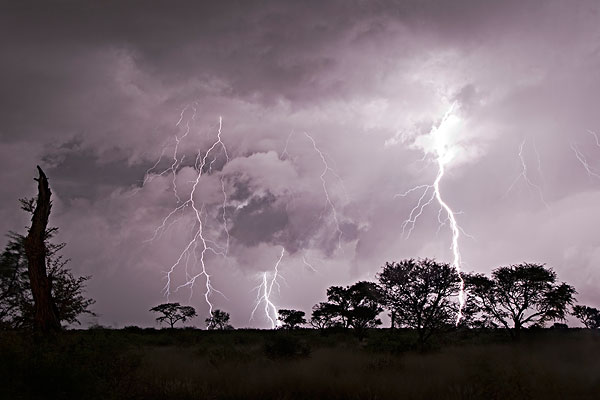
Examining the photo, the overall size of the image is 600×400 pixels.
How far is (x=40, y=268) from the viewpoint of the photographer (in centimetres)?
1063

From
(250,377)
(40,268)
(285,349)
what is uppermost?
(40,268)

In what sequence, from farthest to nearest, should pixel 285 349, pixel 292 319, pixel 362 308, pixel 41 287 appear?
1. pixel 292 319
2. pixel 362 308
3. pixel 285 349
4. pixel 41 287

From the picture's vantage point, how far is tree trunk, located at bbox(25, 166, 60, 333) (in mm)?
10172

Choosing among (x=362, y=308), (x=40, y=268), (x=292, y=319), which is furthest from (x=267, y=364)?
(x=292, y=319)

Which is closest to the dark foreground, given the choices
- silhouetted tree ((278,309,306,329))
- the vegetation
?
the vegetation

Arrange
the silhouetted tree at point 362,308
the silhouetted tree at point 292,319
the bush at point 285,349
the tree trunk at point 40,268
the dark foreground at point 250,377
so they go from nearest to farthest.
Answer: the dark foreground at point 250,377, the tree trunk at point 40,268, the bush at point 285,349, the silhouetted tree at point 362,308, the silhouetted tree at point 292,319

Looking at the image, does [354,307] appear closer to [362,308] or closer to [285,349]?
[362,308]

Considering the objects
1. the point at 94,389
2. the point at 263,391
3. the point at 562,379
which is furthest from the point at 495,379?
the point at 94,389

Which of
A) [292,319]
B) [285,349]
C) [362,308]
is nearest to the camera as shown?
[285,349]

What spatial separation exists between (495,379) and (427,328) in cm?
1113

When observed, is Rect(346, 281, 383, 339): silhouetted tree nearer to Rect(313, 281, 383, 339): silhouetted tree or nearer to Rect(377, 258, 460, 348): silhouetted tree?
Rect(313, 281, 383, 339): silhouetted tree

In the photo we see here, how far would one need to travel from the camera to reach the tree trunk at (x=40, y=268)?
10172 mm

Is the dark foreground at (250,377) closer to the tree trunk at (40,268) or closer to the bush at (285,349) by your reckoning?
the tree trunk at (40,268)

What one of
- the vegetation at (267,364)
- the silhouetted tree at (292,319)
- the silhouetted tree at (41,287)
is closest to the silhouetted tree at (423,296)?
the vegetation at (267,364)
